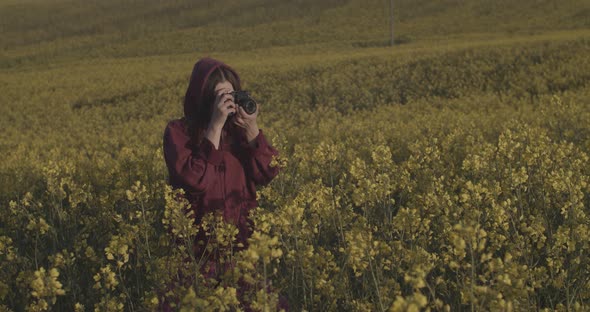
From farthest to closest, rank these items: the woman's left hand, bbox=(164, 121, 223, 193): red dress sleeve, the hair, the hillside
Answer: the hillside, the hair, the woman's left hand, bbox=(164, 121, 223, 193): red dress sleeve

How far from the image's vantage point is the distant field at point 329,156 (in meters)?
2.39

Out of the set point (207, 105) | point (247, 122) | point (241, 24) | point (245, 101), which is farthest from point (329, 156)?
point (241, 24)

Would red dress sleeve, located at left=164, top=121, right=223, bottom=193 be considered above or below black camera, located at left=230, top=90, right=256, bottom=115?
below

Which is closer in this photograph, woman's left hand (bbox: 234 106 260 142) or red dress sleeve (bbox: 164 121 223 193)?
red dress sleeve (bbox: 164 121 223 193)

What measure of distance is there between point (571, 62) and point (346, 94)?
684cm

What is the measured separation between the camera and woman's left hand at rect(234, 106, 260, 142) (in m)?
3.21

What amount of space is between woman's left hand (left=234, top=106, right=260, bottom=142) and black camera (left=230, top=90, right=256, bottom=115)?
0.03 meters

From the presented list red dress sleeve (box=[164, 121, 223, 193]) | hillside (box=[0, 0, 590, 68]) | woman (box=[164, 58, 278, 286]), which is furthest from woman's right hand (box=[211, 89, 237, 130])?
hillside (box=[0, 0, 590, 68])

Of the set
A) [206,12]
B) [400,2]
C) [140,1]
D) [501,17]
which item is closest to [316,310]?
[501,17]

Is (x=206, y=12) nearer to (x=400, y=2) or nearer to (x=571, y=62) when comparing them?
(x=400, y=2)

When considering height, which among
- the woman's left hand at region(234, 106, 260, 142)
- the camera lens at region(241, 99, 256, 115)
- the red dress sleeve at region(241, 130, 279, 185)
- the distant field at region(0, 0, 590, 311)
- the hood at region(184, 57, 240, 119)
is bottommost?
the distant field at region(0, 0, 590, 311)

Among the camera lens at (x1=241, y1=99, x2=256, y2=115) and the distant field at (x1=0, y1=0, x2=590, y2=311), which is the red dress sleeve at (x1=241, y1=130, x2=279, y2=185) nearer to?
the distant field at (x1=0, y1=0, x2=590, y2=311)

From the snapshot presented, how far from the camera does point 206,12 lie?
50.7 metres

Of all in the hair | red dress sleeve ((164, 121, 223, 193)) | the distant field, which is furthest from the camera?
the hair
